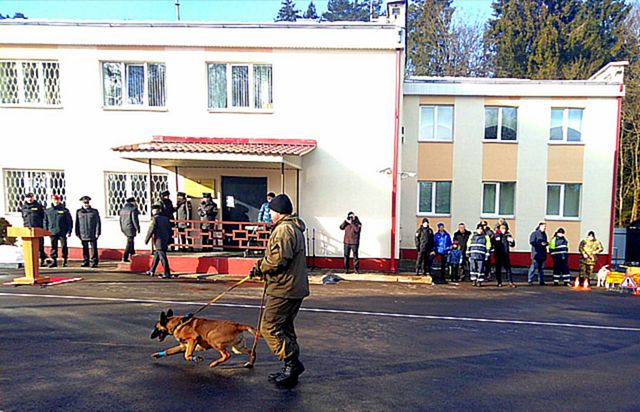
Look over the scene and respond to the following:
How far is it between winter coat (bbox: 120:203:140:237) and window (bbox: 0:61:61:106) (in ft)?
14.7

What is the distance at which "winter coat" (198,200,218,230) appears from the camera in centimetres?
1285

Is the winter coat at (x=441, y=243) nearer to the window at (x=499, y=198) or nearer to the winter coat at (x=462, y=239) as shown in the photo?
the winter coat at (x=462, y=239)

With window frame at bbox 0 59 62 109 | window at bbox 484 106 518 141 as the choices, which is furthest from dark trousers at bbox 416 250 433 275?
window frame at bbox 0 59 62 109

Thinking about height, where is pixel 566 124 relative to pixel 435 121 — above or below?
below

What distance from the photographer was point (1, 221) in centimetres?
1338

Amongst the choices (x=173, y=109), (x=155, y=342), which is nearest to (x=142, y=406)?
(x=155, y=342)

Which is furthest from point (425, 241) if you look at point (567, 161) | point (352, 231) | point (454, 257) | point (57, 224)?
point (57, 224)

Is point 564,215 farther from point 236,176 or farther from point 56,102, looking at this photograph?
point 56,102

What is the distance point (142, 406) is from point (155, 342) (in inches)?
74.7

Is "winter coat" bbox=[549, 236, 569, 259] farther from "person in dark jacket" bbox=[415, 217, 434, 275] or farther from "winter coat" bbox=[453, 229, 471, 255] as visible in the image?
"person in dark jacket" bbox=[415, 217, 434, 275]

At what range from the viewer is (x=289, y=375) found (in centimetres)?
469

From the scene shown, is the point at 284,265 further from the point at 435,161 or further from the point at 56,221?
the point at 435,161

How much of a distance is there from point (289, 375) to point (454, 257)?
921 cm

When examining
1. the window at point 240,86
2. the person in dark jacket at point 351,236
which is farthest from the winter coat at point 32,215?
the person in dark jacket at point 351,236
